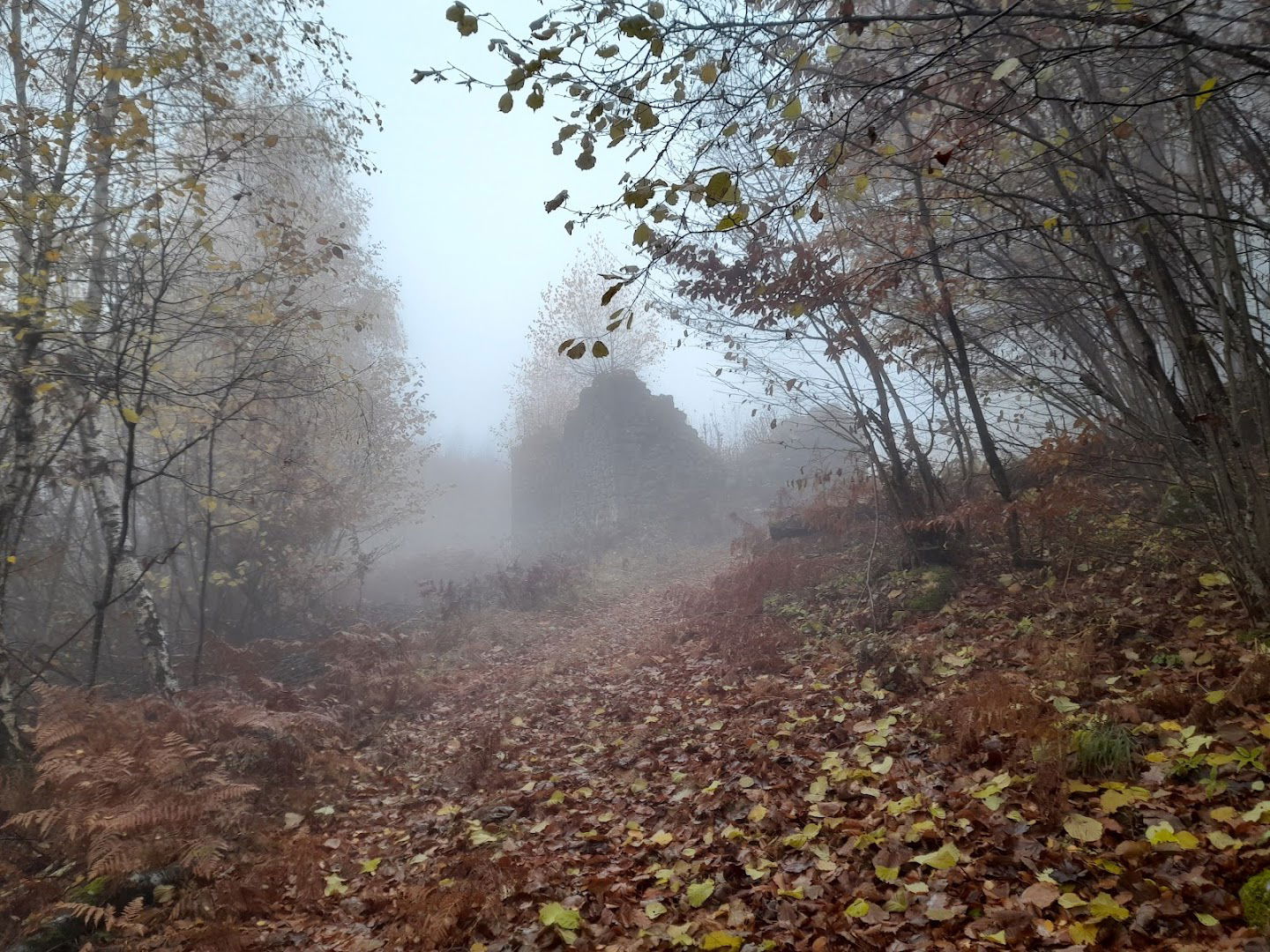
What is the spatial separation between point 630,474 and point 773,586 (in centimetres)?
1596

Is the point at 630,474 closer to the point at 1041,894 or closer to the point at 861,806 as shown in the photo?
the point at 861,806

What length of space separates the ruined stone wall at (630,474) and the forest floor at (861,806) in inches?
684

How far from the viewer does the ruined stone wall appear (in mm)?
24688

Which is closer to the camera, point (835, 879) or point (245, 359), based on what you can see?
point (835, 879)

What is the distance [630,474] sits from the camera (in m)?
25.9

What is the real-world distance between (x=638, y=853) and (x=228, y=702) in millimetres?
5508

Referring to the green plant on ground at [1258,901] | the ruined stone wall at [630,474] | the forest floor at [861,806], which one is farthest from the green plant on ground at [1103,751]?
the ruined stone wall at [630,474]

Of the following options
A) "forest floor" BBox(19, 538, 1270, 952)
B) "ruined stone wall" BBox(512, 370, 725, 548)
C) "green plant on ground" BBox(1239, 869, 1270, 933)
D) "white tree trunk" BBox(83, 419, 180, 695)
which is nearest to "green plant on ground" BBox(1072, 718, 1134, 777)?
"forest floor" BBox(19, 538, 1270, 952)

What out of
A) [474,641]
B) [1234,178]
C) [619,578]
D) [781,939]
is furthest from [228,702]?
[619,578]

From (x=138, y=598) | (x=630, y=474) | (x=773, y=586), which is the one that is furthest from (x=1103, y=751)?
(x=630, y=474)

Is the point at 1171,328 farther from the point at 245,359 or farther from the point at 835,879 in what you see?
the point at 245,359

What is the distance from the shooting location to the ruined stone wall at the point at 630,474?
24.7 meters

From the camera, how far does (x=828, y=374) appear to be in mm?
9312

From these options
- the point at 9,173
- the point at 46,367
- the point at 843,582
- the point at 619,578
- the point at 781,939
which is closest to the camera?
the point at 781,939
